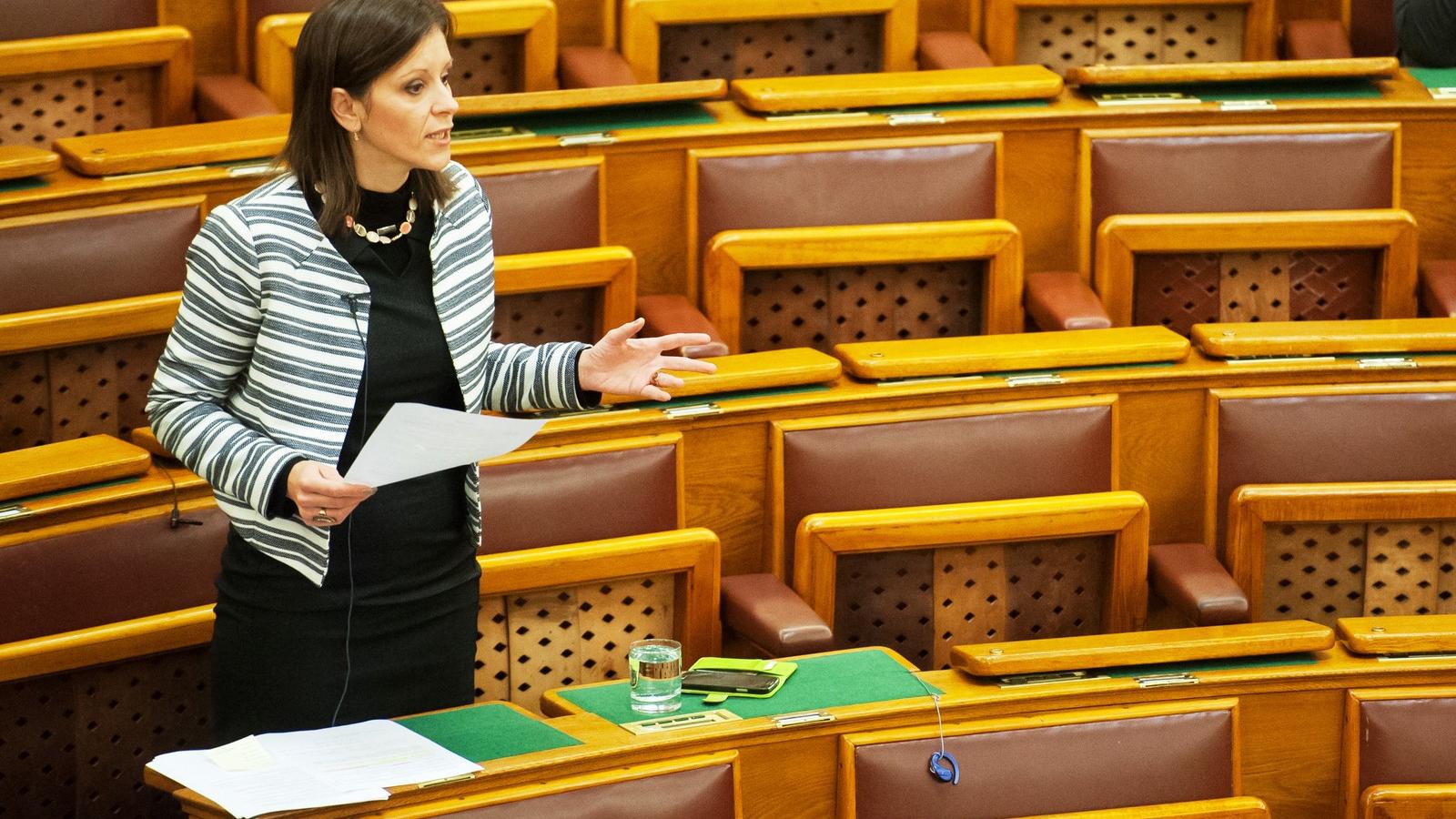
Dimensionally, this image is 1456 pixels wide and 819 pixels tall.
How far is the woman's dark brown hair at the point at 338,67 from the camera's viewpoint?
450 millimetres

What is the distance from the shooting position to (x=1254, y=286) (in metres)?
0.85

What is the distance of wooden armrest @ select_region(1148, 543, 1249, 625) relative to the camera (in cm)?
69

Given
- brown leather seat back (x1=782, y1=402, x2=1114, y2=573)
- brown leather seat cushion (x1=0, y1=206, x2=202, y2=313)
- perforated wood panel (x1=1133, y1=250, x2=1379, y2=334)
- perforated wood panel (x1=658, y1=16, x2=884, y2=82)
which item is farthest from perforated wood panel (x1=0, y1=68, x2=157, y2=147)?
perforated wood panel (x1=1133, y1=250, x2=1379, y2=334)

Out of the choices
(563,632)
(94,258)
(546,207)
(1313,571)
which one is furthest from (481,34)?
Result: (1313,571)

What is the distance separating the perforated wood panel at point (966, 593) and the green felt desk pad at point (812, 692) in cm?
9

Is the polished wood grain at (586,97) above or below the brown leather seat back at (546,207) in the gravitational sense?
above

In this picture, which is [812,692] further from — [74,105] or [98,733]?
[74,105]

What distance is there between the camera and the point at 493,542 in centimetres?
66

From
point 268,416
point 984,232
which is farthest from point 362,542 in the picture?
point 984,232

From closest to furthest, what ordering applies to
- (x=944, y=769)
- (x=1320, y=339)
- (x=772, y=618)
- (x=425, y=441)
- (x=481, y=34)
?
(x=425, y=441) → (x=944, y=769) → (x=772, y=618) → (x=1320, y=339) → (x=481, y=34)

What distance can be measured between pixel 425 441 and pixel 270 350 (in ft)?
0.19

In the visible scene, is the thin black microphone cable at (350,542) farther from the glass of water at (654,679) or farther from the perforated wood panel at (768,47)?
the perforated wood panel at (768,47)

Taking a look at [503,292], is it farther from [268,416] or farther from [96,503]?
[268,416]

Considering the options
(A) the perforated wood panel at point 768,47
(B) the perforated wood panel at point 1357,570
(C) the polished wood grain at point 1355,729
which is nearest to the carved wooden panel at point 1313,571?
(B) the perforated wood panel at point 1357,570
